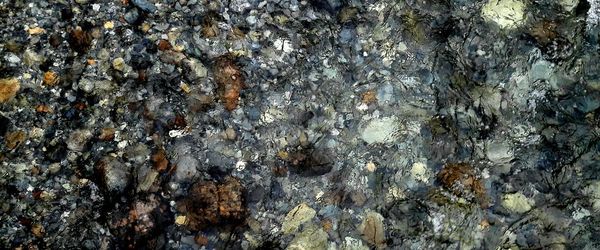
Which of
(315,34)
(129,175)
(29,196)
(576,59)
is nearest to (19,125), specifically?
(29,196)

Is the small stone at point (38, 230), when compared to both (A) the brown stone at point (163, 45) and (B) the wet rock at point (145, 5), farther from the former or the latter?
(B) the wet rock at point (145, 5)

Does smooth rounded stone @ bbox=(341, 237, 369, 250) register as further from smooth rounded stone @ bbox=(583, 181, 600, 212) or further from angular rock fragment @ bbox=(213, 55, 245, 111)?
smooth rounded stone @ bbox=(583, 181, 600, 212)

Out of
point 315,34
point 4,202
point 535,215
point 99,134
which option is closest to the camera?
point 4,202

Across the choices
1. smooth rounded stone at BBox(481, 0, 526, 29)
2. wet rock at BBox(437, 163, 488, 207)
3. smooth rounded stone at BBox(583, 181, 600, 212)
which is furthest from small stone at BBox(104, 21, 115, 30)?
smooth rounded stone at BBox(583, 181, 600, 212)

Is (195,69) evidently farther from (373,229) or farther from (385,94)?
(373,229)

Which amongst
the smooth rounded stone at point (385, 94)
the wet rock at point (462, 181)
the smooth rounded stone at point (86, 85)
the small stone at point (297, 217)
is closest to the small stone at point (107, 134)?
the smooth rounded stone at point (86, 85)

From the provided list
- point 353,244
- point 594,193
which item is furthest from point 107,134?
point 594,193

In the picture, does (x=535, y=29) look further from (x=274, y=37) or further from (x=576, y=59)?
(x=274, y=37)
